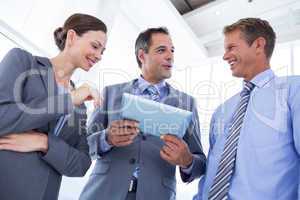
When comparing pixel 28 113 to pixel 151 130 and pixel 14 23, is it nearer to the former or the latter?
pixel 151 130

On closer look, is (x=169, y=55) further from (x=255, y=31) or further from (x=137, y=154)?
(x=137, y=154)

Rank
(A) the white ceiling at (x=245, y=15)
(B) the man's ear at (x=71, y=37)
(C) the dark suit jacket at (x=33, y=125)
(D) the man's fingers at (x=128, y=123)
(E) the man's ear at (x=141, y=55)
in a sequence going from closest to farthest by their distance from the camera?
(C) the dark suit jacket at (x=33, y=125) → (D) the man's fingers at (x=128, y=123) → (B) the man's ear at (x=71, y=37) → (E) the man's ear at (x=141, y=55) → (A) the white ceiling at (x=245, y=15)

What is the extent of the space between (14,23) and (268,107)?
6.12 ft

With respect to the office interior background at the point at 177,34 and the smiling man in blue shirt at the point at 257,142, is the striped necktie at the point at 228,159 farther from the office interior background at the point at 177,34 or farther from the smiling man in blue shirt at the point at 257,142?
the office interior background at the point at 177,34

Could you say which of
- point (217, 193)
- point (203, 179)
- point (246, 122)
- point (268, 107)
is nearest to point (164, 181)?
point (203, 179)

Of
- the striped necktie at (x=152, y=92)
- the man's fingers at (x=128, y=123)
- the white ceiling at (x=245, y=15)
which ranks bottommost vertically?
the man's fingers at (x=128, y=123)

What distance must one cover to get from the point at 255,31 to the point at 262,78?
0.40 m

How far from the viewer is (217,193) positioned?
1.39 metres

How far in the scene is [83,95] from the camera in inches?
55.7

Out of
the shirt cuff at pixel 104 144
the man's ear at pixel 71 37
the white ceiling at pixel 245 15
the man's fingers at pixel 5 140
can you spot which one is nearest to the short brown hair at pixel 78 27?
the man's ear at pixel 71 37

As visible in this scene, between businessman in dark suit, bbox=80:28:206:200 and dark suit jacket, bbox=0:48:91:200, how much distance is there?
0.75 ft

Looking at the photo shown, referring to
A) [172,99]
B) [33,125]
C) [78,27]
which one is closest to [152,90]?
[172,99]

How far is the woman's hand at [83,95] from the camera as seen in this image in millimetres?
1399

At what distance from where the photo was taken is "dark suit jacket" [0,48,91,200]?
115 cm
